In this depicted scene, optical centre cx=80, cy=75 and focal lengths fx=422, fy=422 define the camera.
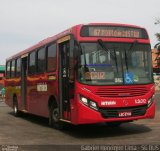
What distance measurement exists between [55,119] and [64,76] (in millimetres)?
1805

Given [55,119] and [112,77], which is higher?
[112,77]

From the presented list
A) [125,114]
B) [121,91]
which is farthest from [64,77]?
[125,114]

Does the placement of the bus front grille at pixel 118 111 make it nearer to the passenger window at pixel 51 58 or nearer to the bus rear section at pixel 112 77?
the bus rear section at pixel 112 77

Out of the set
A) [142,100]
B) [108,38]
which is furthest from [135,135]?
[108,38]

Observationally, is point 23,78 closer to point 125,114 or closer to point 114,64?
point 114,64

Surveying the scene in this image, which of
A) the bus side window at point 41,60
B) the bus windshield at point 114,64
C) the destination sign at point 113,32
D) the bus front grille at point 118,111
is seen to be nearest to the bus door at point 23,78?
the bus side window at point 41,60

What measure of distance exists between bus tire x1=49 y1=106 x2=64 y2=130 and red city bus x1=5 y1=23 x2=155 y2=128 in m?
0.04

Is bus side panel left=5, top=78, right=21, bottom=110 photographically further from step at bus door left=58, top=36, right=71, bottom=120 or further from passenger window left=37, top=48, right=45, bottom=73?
step at bus door left=58, top=36, right=71, bottom=120

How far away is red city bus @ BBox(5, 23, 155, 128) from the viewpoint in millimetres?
11484

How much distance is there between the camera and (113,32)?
40.2 feet

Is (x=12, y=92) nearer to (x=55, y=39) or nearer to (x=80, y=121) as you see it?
(x=55, y=39)

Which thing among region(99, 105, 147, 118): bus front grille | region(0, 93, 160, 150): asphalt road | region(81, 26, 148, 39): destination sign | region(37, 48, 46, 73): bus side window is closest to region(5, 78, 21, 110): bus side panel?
region(37, 48, 46, 73): bus side window

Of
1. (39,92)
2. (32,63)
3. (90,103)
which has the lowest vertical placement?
(39,92)

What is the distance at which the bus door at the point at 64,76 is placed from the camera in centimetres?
1234
